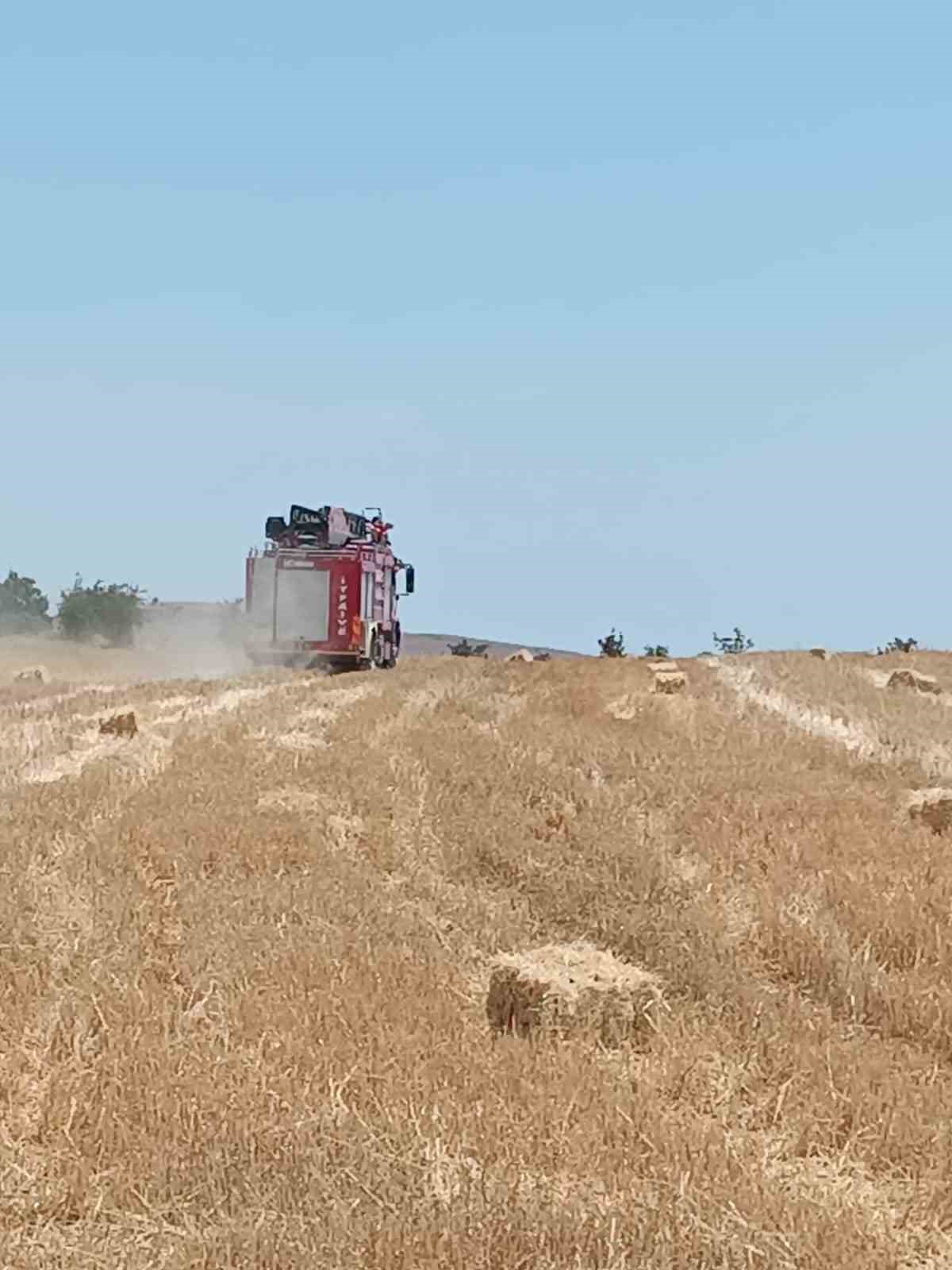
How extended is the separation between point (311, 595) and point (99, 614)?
35.3 m

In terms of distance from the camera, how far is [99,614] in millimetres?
65625

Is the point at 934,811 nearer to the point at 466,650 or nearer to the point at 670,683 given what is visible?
the point at 670,683

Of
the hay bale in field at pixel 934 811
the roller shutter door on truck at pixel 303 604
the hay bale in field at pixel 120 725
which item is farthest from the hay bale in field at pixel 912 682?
the hay bale in field at pixel 120 725

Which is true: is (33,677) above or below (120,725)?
above

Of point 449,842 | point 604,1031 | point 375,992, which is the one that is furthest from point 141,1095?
point 449,842

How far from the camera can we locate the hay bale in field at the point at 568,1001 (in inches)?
280

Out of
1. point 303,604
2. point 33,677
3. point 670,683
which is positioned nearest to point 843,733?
point 670,683

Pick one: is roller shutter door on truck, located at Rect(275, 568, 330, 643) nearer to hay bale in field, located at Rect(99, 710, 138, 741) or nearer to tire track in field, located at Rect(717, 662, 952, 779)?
tire track in field, located at Rect(717, 662, 952, 779)

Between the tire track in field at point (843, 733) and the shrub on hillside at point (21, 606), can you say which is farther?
the shrub on hillside at point (21, 606)

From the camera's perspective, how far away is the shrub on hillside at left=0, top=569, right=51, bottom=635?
233 feet

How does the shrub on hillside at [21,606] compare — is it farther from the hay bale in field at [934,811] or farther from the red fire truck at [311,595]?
the hay bale in field at [934,811]

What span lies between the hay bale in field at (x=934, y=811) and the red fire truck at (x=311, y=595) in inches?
826

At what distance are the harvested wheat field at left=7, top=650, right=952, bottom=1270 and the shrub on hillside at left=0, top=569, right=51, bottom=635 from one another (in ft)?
192

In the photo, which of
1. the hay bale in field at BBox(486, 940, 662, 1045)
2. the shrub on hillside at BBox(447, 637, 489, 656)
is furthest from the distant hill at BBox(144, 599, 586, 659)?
the hay bale in field at BBox(486, 940, 662, 1045)
